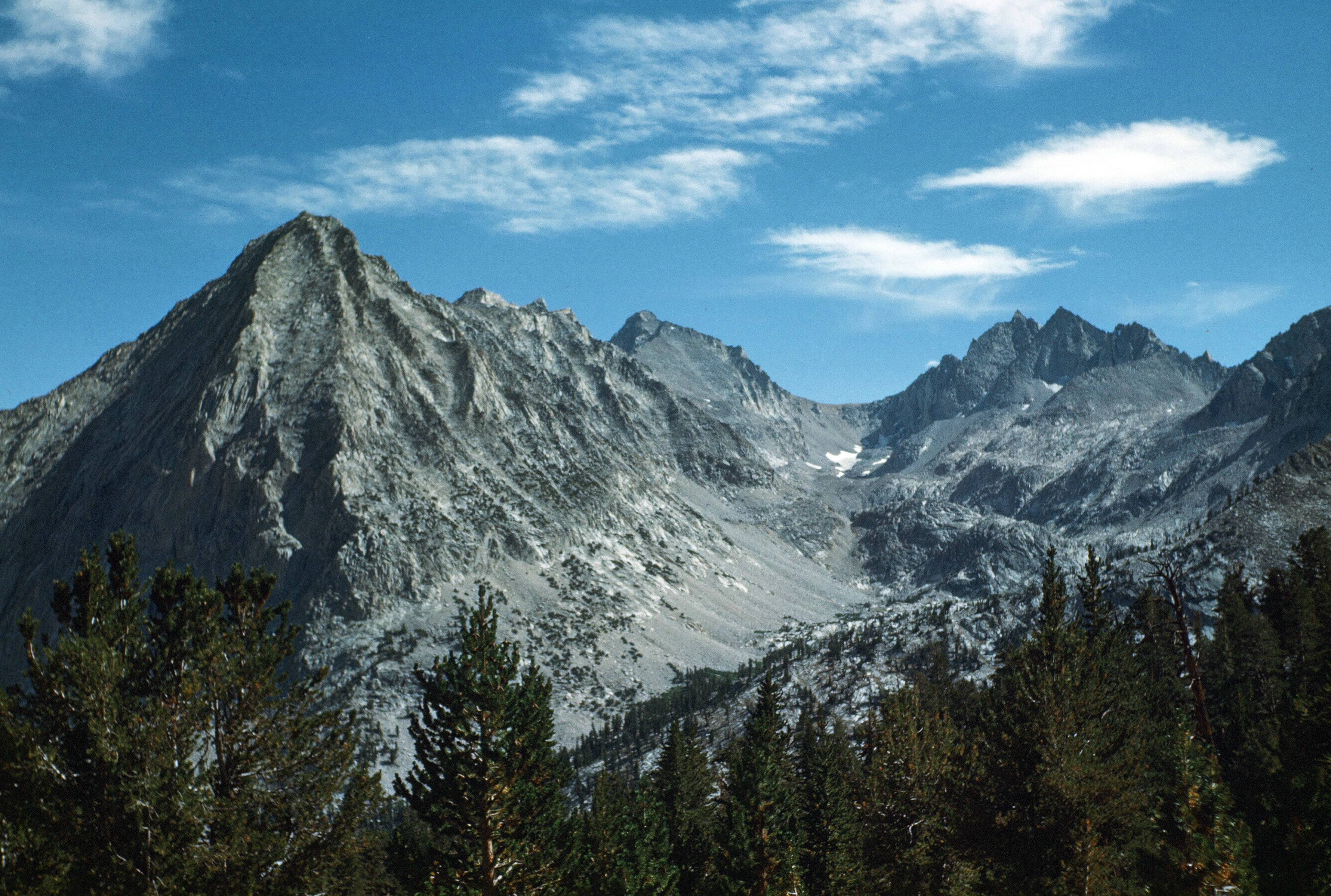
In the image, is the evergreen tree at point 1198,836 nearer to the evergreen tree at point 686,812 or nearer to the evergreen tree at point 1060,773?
the evergreen tree at point 1060,773

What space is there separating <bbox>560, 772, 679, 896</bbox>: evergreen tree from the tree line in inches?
10.0

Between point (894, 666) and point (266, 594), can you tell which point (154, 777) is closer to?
point (266, 594)

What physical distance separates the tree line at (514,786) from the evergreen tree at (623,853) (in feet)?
0.83

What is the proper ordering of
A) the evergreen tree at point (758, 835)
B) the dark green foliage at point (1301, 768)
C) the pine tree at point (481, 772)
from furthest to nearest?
the evergreen tree at point (758, 835) < the dark green foliage at point (1301, 768) < the pine tree at point (481, 772)

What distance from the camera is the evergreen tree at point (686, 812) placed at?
50.5m

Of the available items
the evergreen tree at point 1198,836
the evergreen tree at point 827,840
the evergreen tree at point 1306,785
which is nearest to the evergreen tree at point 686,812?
the evergreen tree at point 827,840

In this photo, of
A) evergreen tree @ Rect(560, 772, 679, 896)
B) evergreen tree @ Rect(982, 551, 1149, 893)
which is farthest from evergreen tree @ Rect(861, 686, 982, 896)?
evergreen tree @ Rect(560, 772, 679, 896)

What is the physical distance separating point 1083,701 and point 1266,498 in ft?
585

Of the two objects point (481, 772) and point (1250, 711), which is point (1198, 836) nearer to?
point (481, 772)

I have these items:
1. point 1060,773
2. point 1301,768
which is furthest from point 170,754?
point 1301,768

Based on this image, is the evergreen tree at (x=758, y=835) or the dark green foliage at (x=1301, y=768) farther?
the evergreen tree at (x=758, y=835)

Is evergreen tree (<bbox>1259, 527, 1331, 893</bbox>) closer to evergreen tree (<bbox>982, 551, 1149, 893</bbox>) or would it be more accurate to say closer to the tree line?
the tree line

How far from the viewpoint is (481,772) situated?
90.4 feet

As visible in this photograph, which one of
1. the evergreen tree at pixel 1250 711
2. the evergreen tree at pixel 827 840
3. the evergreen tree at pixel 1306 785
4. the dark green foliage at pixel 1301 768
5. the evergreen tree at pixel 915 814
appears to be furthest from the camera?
the evergreen tree at pixel 1250 711
